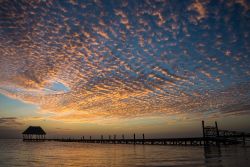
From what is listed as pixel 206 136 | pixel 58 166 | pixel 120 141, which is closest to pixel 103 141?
pixel 120 141

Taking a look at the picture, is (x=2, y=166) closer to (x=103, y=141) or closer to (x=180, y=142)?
Answer: (x=180, y=142)

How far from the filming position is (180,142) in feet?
165

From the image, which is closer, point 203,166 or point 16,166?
point 203,166

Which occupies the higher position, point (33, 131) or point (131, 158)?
point (33, 131)

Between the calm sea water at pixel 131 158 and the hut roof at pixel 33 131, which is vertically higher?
the hut roof at pixel 33 131

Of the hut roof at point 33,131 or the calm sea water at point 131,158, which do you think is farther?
the hut roof at point 33,131

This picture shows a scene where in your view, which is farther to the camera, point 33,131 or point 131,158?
point 33,131

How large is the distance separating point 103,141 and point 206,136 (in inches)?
1534

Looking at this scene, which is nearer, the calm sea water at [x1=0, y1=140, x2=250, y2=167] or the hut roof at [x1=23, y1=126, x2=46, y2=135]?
the calm sea water at [x1=0, y1=140, x2=250, y2=167]

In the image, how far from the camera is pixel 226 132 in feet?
153

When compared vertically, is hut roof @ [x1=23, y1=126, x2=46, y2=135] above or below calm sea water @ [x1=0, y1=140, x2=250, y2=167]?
above

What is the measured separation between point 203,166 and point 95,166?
5.78 m

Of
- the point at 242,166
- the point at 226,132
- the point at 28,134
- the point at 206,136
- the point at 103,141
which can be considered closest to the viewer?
the point at 242,166

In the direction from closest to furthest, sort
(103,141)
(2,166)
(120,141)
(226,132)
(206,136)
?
1. (2,166)
2. (206,136)
3. (226,132)
4. (120,141)
5. (103,141)
